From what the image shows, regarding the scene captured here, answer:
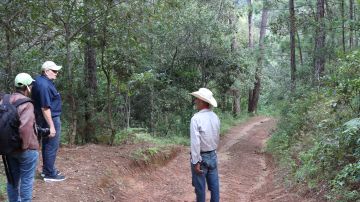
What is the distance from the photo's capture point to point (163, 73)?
18.7m

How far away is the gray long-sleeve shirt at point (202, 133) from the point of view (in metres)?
6.14

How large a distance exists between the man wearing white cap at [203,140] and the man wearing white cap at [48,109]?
2389mm

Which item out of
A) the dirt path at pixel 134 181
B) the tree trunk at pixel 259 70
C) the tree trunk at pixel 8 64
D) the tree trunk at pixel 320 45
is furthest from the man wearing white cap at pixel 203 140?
the tree trunk at pixel 259 70

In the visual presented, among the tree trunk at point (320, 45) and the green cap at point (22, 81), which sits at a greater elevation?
the tree trunk at point (320, 45)

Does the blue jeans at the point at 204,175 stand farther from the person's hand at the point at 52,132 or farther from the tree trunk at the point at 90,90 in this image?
the tree trunk at the point at 90,90

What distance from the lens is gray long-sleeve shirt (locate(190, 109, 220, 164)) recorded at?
20.2ft

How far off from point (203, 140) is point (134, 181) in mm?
3728

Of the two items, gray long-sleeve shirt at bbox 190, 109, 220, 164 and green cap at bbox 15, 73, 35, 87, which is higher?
green cap at bbox 15, 73, 35, 87

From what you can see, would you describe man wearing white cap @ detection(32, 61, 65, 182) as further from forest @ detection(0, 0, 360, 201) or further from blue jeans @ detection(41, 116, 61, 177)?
forest @ detection(0, 0, 360, 201)

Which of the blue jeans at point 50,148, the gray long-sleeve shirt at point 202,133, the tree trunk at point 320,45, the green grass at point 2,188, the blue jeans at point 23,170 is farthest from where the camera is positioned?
the tree trunk at point 320,45

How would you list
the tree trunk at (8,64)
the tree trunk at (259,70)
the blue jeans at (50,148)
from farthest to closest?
the tree trunk at (259,70) < the tree trunk at (8,64) < the blue jeans at (50,148)

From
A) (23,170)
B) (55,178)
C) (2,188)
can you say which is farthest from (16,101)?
(55,178)

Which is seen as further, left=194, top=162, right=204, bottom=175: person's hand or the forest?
the forest

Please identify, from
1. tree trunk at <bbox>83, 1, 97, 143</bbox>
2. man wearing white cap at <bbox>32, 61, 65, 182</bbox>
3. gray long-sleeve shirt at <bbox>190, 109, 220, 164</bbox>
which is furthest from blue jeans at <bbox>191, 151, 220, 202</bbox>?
tree trunk at <bbox>83, 1, 97, 143</bbox>
